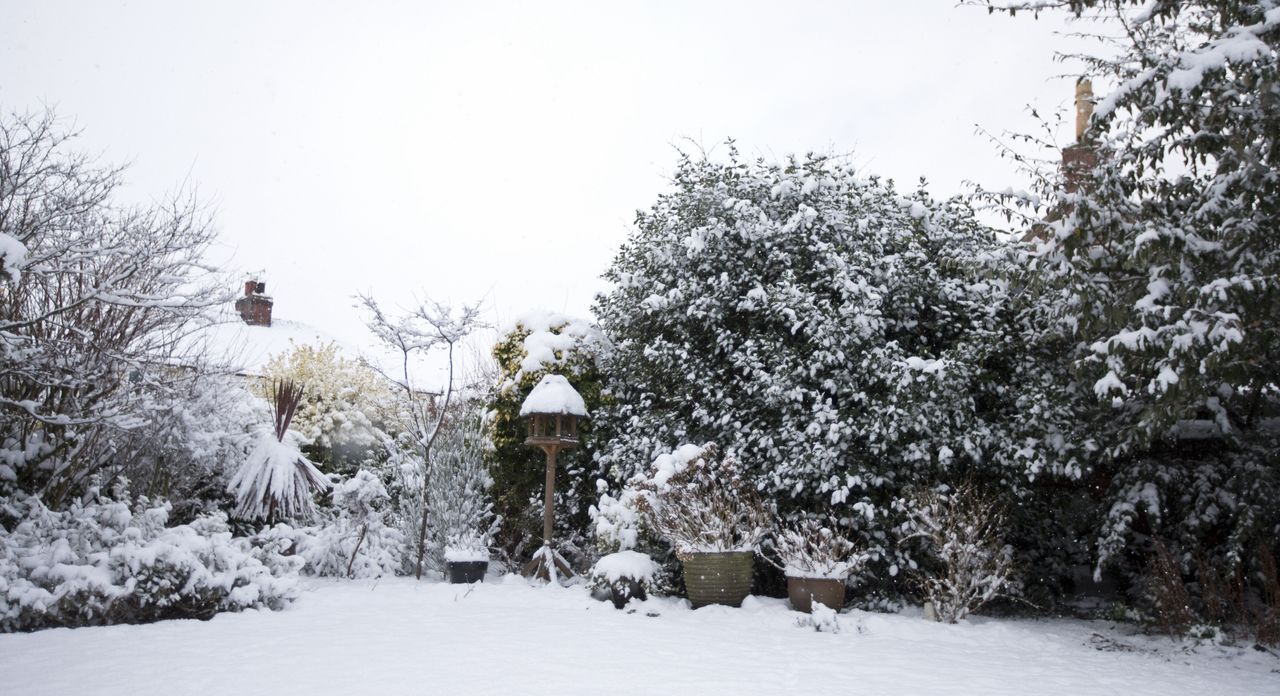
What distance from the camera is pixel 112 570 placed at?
5949mm

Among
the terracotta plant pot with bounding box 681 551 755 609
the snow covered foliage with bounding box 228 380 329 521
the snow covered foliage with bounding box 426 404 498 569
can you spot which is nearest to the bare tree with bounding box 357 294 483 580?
the snow covered foliage with bounding box 426 404 498 569

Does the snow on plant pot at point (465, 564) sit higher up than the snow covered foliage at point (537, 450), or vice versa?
the snow covered foliage at point (537, 450)

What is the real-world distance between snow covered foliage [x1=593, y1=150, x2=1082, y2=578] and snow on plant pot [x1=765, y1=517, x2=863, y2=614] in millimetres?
394

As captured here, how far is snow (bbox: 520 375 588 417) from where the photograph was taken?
8680mm

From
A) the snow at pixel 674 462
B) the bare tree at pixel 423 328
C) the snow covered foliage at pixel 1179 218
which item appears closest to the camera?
the snow covered foliage at pixel 1179 218

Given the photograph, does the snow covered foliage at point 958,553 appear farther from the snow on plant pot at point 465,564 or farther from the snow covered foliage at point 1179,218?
the snow on plant pot at point 465,564

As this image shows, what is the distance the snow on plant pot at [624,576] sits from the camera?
24.3 ft

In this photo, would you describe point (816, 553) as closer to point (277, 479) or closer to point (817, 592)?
point (817, 592)

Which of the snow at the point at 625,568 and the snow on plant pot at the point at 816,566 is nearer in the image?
the snow on plant pot at the point at 816,566

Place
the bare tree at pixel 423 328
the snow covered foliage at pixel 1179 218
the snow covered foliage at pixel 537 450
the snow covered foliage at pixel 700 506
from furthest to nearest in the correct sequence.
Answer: the snow covered foliage at pixel 537 450
the bare tree at pixel 423 328
the snow covered foliage at pixel 700 506
the snow covered foliage at pixel 1179 218

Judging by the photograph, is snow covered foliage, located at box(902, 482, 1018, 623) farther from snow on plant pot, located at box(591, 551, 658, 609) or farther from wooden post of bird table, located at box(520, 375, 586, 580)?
wooden post of bird table, located at box(520, 375, 586, 580)

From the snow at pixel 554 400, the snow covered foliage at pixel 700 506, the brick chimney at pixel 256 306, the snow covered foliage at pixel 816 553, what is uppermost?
the brick chimney at pixel 256 306

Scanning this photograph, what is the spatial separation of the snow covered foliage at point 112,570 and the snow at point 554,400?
296 centimetres

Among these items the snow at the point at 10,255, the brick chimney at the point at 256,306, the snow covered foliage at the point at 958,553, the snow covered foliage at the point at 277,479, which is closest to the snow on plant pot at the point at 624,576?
the snow covered foliage at the point at 958,553
